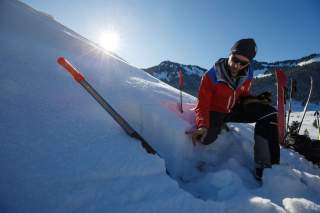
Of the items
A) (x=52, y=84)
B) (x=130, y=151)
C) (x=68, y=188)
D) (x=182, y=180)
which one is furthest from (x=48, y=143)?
(x=182, y=180)

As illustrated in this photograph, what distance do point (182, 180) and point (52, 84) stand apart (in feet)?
5.41

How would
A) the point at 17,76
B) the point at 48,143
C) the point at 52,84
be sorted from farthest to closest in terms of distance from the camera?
the point at 52,84 → the point at 17,76 → the point at 48,143

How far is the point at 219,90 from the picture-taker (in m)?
3.04

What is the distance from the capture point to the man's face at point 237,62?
288cm

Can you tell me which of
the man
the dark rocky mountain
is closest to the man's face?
the man

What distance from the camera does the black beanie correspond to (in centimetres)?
284

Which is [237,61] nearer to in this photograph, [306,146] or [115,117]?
[115,117]

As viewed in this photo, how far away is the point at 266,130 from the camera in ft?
8.63

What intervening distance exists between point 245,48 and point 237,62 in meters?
0.17

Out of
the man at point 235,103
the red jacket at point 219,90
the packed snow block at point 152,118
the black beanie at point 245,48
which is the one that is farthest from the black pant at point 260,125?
the black beanie at point 245,48

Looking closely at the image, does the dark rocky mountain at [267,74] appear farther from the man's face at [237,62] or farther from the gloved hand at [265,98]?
the man's face at [237,62]

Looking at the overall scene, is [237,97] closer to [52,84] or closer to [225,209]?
[225,209]

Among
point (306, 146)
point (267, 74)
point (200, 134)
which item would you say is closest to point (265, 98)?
point (200, 134)

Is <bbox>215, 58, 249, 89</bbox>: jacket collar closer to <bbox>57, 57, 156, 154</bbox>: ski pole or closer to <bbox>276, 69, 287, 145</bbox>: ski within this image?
<bbox>57, 57, 156, 154</bbox>: ski pole
